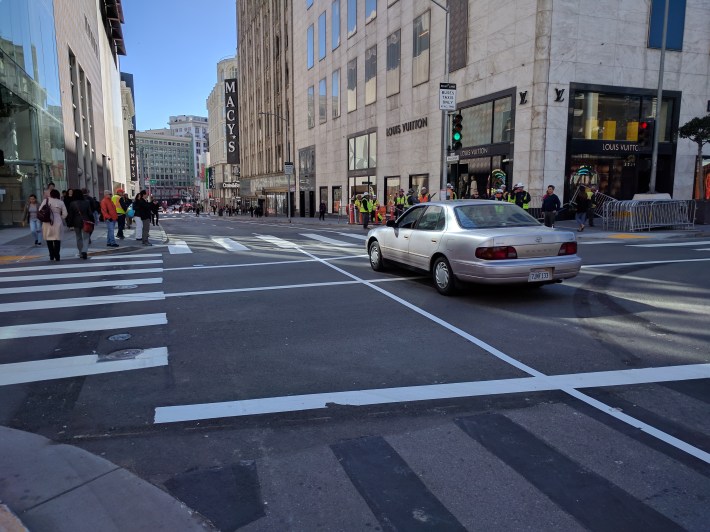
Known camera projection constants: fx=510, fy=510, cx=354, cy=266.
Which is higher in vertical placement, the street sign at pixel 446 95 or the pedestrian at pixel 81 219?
the street sign at pixel 446 95

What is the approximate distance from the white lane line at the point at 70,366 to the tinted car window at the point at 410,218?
5.50 metres

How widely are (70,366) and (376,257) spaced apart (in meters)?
6.81

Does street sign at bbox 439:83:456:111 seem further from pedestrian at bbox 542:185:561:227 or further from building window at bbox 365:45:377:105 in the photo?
building window at bbox 365:45:377:105

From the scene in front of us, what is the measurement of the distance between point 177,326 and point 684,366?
5817mm

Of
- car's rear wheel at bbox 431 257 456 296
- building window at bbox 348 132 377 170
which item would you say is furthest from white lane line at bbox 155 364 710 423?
building window at bbox 348 132 377 170

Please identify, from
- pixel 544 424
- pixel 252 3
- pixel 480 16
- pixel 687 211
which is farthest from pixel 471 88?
pixel 252 3

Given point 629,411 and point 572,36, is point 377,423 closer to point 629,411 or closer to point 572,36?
point 629,411

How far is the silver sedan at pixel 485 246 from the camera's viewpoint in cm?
749

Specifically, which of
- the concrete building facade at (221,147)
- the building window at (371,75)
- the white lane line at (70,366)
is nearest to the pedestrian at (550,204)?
the white lane line at (70,366)

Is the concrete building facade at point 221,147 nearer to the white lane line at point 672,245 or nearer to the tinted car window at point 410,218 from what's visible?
the white lane line at point 672,245

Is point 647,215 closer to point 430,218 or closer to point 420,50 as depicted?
point 430,218

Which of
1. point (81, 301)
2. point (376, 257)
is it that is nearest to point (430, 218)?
point (376, 257)

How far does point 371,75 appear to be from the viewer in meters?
35.4

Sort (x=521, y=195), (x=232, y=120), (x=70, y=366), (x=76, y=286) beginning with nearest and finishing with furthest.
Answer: (x=70, y=366), (x=76, y=286), (x=521, y=195), (x=232, y=120)
